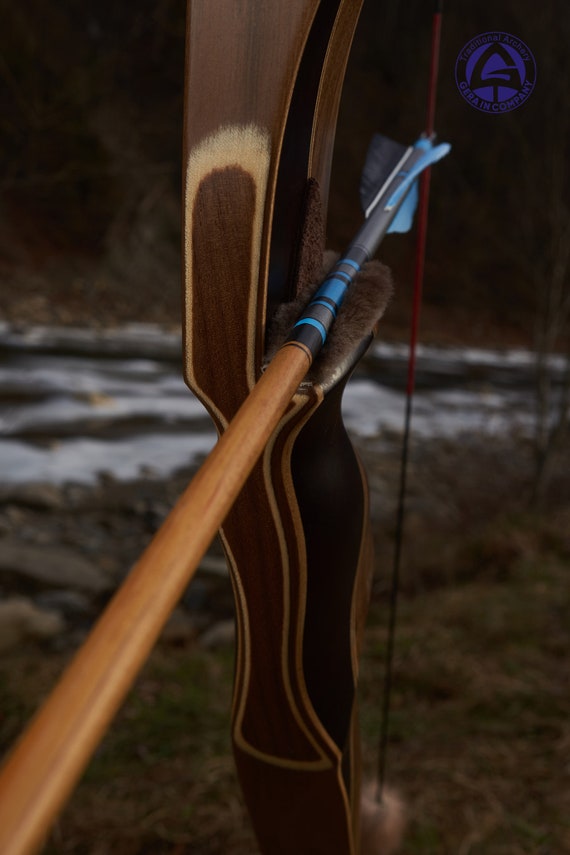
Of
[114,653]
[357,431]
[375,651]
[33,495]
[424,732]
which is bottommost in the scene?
[357,431]

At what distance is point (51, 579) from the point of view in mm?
2146

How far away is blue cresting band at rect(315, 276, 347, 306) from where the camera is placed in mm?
490

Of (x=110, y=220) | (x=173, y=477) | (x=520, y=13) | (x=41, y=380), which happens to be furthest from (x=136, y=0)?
(x=520, y=13)

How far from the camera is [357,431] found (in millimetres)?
3805

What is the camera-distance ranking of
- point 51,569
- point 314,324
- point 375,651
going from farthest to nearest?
1. point 51,569
2. point 375,651
3. point 314,324

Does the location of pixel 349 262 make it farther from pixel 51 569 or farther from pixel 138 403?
pixel 138 403

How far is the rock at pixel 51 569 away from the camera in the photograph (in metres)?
2.14

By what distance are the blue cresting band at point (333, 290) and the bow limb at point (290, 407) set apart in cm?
3

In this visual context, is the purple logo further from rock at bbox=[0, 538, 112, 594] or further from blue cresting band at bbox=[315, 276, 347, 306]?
rock at bbox=[0, 538, 112, 594]

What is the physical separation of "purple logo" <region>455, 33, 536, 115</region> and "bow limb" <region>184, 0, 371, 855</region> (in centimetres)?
23

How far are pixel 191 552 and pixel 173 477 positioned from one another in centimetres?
277

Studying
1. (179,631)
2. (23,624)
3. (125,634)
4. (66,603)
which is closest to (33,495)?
(66,603)

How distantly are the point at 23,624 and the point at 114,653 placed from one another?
1743 mm

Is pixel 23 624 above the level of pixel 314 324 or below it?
below
